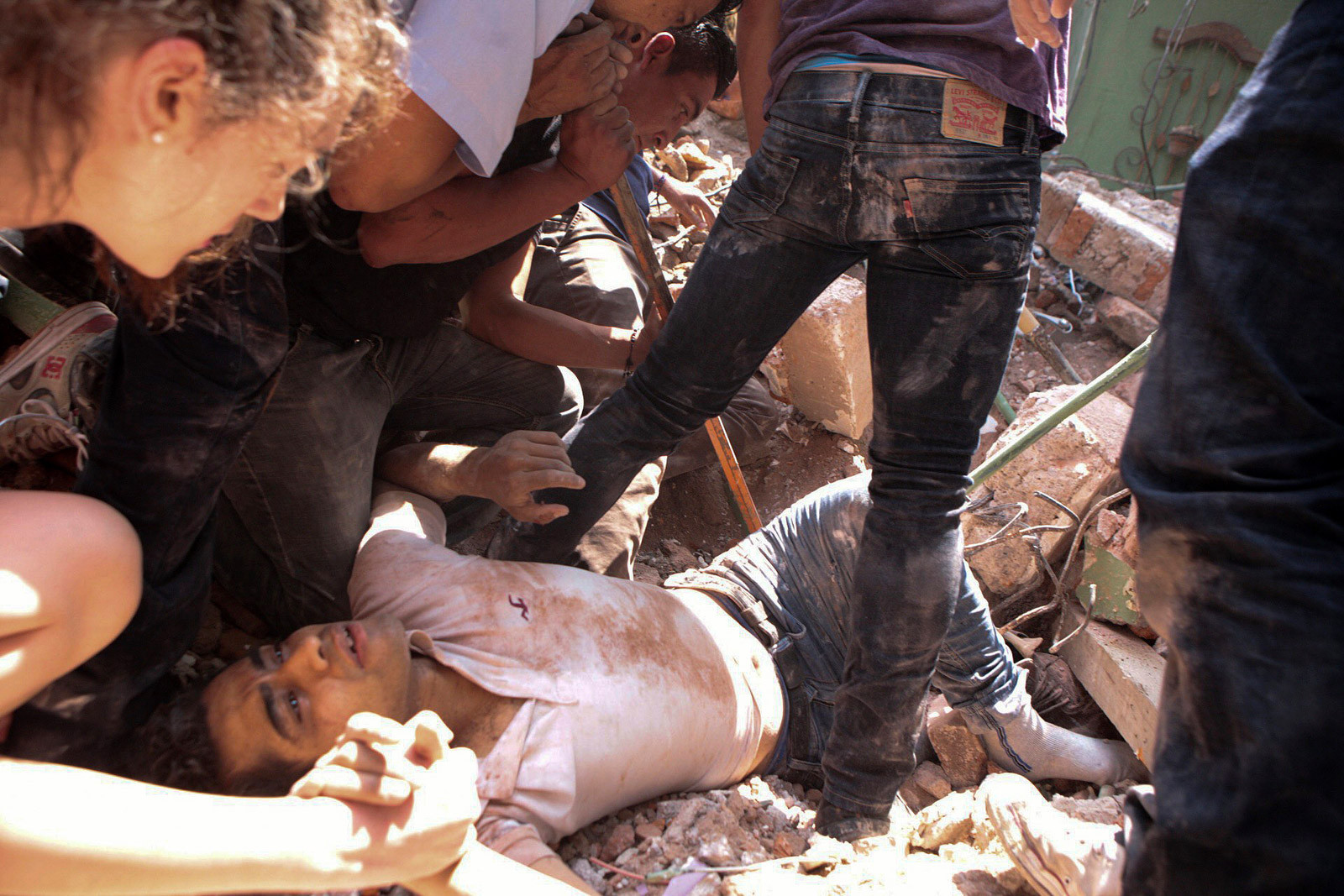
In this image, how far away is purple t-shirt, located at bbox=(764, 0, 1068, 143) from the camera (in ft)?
5.32

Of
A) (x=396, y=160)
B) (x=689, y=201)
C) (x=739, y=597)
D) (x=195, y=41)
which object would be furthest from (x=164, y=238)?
(x=689, y=201)

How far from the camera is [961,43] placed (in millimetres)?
1642

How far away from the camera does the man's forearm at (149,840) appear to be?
0.95 m

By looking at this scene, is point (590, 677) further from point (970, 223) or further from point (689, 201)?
point (689, 201)

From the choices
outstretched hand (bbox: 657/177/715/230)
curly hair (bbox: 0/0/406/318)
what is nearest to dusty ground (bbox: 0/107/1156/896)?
curly hair (bbox: 0/0/406/318)

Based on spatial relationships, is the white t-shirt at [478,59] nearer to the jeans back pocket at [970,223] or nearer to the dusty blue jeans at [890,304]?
the dusty blue jeans at [890,304]

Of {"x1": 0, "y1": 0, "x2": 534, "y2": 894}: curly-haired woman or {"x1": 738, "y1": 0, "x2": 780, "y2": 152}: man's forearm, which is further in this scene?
{"x1": 738, "y1": 0, "x2": 780, "y2": 152}: man's forearm

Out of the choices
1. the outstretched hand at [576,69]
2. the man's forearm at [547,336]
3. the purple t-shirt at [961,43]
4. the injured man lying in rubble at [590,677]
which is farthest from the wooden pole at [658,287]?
the purple t-shirt at [961,43]

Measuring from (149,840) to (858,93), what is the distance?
1.59m

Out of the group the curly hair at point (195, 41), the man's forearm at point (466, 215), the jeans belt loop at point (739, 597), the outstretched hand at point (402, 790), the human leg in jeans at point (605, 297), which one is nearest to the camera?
the curly hair at point (195, 41)

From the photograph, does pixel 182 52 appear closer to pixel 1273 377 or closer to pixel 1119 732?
pixel 1273 377

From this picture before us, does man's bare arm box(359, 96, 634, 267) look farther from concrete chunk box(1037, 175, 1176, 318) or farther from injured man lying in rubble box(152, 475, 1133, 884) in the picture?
concrete chunk box(1037, 175, 1176, 318)

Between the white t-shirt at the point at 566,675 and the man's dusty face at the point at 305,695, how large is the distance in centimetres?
12

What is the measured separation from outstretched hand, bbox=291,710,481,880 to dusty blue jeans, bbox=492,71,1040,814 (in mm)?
879
